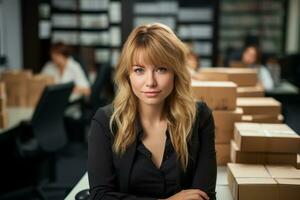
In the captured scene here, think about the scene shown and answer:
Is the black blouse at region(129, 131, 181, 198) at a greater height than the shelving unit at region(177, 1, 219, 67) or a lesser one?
lesser

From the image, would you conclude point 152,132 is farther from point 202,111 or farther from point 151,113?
point 202,111

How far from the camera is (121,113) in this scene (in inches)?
73.8

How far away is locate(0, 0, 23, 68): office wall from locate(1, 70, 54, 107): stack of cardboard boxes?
205cm

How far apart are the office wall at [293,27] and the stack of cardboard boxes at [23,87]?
545cm

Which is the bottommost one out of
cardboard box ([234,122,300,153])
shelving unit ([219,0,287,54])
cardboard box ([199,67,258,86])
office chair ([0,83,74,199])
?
office chair ([0,83,74,199])

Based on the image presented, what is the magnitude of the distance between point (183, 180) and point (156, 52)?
52 centimetres

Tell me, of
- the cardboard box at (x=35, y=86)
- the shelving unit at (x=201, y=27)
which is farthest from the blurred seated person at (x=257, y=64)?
the cardboard box at (x=35, y=86)

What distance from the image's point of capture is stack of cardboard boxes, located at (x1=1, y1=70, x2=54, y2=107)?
13.9 feet

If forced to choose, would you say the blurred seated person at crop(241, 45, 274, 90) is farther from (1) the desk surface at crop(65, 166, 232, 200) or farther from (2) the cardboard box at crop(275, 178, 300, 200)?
(2) the cardboard box at crop(275, 178, 300, 200)

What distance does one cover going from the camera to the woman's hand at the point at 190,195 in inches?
69.2

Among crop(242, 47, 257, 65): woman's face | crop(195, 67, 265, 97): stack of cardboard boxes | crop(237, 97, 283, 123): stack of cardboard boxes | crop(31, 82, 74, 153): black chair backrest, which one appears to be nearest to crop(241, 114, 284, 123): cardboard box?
crop(237, 97, 283, 123): stack of cardboard boxes

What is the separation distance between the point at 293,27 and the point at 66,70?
478cm

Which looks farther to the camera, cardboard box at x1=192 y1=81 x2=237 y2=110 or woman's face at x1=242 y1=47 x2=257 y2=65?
woman's face at x1=242 y1=47 x2=257 y2=65

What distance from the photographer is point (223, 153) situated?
2521 mm
